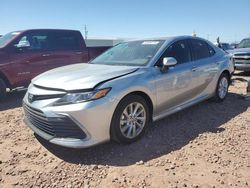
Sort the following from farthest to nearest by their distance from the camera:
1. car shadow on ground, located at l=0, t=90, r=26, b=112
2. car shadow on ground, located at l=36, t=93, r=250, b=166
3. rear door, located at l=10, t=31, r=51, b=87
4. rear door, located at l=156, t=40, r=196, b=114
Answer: rear door, located at l=10, t=31, r=51, b=87, car shadow on ground, located at l=0, t=90, r=26, b=112, rear door, located at l=156, t=40, r=196, b=114, car shadow on ground, located at l=36, t=93, r=250, b=166

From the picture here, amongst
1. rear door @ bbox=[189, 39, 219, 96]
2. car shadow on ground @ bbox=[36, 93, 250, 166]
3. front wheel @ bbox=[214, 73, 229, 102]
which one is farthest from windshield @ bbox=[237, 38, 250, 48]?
car shadow on ground @ bbox=[36, 93, 250, 166]

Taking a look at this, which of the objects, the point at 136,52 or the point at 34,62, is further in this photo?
the point at 34,62

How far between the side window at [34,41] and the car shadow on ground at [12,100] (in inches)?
56.6

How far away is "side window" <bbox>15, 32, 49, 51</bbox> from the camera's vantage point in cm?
681

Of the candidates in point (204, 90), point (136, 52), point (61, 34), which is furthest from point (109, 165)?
point (61, 34)

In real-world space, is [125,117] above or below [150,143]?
above

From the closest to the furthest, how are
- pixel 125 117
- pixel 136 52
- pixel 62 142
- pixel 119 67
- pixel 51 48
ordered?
pixel 62 142 → pixel 125 117 → pixel 119 67 → pixel 136 52 → pixel 51 48

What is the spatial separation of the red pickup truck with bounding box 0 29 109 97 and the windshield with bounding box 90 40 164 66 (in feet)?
→ 9.35

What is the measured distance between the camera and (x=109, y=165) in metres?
3.22

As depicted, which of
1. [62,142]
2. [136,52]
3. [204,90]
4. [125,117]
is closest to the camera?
[62,142]

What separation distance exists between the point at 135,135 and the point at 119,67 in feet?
3.65

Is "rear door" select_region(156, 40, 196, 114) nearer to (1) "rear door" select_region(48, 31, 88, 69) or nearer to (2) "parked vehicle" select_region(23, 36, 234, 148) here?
(2) "parked vehicle" select_region(23, 36, 234, 148)

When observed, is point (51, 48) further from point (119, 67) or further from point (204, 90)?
point (204, 90)

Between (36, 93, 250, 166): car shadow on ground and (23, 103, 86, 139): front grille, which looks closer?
(23, 103, 86, 139): front grille
